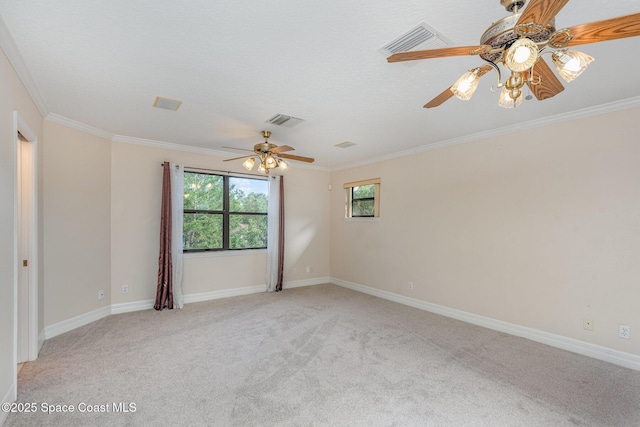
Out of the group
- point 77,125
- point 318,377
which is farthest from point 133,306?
point 318,377

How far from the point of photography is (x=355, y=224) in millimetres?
5852

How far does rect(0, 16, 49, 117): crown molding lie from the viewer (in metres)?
1.89

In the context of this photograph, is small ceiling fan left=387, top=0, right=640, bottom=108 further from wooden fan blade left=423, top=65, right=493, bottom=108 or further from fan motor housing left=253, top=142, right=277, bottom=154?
fan motor housing left=253, top=142, right=277, bottom=154

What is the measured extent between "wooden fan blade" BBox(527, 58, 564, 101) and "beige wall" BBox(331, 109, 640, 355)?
1.84 meters

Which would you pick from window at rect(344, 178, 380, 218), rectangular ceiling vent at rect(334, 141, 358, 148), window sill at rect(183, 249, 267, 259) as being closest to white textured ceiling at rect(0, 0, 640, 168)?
rectangular ceiling vent at rect(334, 141, 358, 148)

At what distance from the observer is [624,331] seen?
9.27ft

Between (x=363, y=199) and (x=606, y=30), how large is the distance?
4576mm

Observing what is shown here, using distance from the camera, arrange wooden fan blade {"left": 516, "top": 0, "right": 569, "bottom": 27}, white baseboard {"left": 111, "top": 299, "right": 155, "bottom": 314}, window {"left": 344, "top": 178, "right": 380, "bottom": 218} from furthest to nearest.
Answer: window {"left": 344, "top": 178, "right": 380, "bottom": 218}, white baseboard {"left": 111, "top": 299, "right": 155, "bottom": 314}, wooden fan blade {"left": 516, "top": 0, "right": 569, "bottom": 27}

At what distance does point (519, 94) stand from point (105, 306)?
511 centimetres

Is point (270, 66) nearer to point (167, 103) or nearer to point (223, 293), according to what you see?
point (167, 103)

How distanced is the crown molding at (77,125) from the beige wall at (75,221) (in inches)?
1.7

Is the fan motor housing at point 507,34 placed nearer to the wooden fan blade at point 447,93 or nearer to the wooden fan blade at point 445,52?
the wooden fan blade at point 445,52

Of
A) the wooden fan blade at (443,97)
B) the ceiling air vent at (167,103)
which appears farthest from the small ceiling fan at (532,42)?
the ceiling air vent at (167,103)

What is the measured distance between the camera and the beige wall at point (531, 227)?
9.46 ft
